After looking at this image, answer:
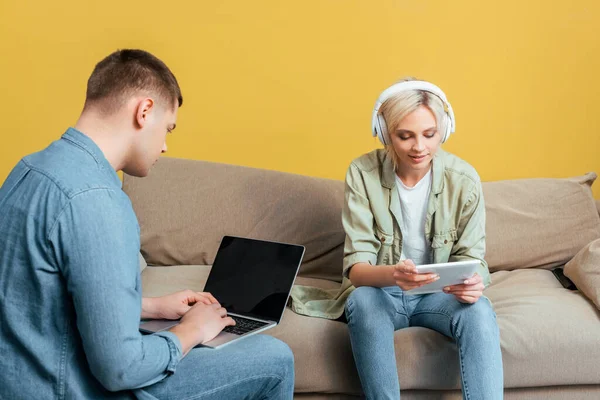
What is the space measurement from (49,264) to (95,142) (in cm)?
25

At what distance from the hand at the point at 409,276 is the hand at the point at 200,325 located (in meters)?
0.43

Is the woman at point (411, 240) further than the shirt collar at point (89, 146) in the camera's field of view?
Yes

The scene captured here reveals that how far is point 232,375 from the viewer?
1.36 m

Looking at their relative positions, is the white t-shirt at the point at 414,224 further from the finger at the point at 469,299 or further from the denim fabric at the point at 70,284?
the denim fabric at the point at 70,284

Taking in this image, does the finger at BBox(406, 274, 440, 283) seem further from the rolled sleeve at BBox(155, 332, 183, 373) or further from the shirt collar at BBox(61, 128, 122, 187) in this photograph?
the shirt collar at BBox(61, 128, 122, 187)

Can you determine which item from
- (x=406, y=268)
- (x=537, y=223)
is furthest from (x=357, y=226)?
(x=537, y=223)

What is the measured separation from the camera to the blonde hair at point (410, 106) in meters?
1.98

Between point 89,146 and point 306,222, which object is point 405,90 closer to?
point 306,222

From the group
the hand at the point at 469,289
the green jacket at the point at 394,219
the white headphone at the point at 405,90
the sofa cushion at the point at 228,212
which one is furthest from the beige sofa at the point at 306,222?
the white headphone at the point at 405,90

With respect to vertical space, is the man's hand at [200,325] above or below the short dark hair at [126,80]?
below

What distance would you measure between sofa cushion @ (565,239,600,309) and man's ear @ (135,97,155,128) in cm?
150

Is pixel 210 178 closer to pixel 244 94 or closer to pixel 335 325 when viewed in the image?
pixel 244 94

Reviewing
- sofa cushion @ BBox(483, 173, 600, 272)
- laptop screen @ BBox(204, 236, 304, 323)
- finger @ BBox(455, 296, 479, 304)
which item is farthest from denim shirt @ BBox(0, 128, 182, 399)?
sofa cushion @ BBox(483, 173, 600, 272)

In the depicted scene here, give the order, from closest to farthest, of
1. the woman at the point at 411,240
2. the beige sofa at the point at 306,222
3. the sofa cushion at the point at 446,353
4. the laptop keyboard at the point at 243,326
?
the laptop keyboard at the point at 243,326, the woman at the point at 411,240, the sofa cushion at the point at 446,353, the beige sofa at the point at 306,222
